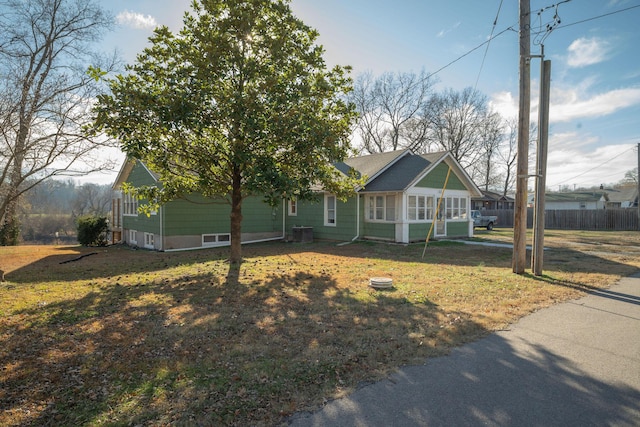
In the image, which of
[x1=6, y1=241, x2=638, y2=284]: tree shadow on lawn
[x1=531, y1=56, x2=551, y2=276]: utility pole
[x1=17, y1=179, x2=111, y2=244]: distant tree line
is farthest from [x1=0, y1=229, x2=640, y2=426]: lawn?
[x1=17, y1=179, x2=111, y2=244]: distant tree line

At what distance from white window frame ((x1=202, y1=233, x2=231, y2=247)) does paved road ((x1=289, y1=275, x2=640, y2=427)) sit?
48.5 ft

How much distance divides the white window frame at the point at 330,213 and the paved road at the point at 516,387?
13.3 m

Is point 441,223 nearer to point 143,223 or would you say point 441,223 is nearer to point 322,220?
point 322,220

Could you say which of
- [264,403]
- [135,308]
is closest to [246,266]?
[135,308]

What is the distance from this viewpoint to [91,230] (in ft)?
67.5

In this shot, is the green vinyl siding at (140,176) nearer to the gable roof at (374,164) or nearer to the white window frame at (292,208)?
the white window frame at (292,208)

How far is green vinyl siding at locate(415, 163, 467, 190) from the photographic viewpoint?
1697 centimetres

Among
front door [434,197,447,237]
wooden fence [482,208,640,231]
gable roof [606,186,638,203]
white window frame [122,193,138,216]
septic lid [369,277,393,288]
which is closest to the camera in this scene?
septic lid [369,277,393,288]

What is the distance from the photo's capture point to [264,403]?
10.5ft

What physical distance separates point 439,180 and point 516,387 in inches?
593

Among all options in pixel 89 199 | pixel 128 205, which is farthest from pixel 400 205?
pixel 89 199

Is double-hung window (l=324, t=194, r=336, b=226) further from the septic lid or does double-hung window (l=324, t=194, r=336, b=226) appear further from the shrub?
the shrub

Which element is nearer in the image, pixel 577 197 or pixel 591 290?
pixel 591 290

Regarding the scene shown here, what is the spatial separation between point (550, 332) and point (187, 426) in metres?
4.74
